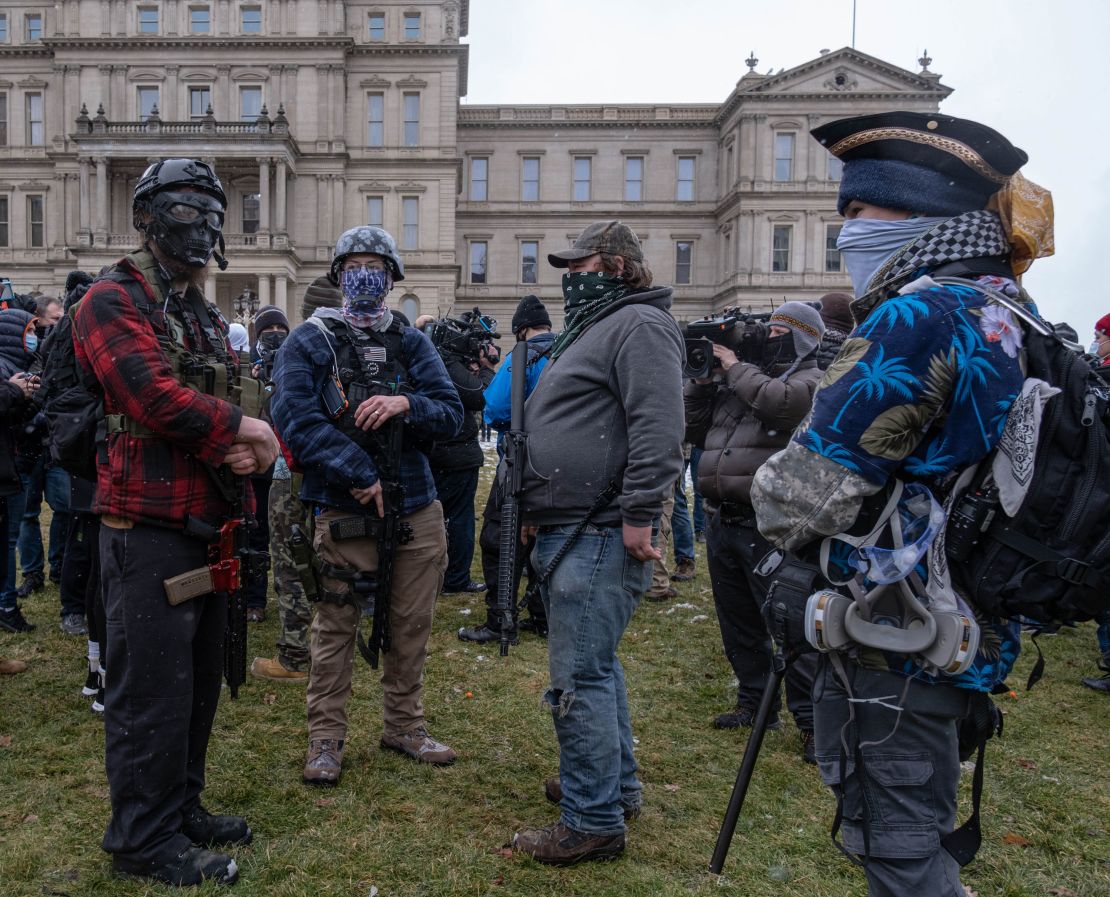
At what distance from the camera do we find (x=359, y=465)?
3.87 meters

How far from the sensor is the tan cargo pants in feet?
13.3

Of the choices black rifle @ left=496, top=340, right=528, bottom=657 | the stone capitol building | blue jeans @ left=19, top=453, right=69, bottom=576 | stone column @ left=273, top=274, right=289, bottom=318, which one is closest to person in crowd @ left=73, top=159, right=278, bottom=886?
black rifle @ left=496, top=340, right=528, bottom=657

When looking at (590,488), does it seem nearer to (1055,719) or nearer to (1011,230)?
(1011,230)

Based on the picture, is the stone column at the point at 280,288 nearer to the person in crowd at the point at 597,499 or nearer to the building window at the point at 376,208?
the building window at the point at 376,208

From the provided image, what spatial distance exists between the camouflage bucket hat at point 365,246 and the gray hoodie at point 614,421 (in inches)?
48.6

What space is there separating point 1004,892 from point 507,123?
2166 inches

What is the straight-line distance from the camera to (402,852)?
345 centimetres

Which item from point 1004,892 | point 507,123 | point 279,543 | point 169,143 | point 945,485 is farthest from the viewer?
point 507,123

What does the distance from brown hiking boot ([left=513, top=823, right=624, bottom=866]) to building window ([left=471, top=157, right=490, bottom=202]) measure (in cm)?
5405

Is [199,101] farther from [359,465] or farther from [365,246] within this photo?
[359,465]

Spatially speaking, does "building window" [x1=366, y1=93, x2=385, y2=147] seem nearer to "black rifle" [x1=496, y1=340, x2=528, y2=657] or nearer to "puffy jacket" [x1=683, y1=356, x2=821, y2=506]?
"puffy jacket" [x1=683, y1=356, x2=821, y2=506]

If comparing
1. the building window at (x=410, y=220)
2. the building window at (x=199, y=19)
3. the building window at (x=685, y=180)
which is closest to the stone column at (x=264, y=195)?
the building window at (x=410, y=220)

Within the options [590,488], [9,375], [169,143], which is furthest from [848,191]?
[169,143]

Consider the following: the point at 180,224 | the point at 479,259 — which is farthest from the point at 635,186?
the point at 180,224
